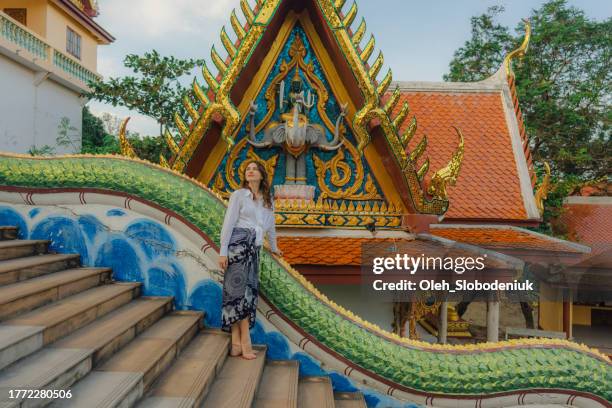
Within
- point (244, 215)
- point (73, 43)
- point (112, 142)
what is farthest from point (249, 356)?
point (73, 43)

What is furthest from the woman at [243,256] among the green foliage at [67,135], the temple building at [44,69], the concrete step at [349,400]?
the green foliage at [67,135]

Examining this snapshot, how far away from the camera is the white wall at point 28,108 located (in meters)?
11.7

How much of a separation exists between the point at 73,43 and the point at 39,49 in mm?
3763

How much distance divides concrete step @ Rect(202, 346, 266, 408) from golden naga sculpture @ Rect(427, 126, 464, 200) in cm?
317

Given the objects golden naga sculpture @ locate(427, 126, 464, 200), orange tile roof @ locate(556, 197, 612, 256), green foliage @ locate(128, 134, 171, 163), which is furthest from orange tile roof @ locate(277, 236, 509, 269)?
orange tile roof @ locate(556, 197, 612, 256)

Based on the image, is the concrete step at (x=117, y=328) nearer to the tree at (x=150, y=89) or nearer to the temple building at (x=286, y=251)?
the temple building at (x=286, y=251)

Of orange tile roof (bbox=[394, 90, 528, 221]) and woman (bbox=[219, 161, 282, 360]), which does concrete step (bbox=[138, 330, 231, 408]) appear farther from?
orange tile roof (bbox=[394, 90, 528, 221])

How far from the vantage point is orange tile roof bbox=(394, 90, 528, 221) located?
259 inches

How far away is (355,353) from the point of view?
303 centimetres

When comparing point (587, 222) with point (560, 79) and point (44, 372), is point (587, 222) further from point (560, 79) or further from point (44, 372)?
point (44, 372)

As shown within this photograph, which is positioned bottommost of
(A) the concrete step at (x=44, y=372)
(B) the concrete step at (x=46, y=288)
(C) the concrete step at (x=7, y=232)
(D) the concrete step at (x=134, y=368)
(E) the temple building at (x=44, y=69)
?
(D) the concrete step at (x=134, y=368)

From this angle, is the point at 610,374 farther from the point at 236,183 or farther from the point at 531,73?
the point at 531,73

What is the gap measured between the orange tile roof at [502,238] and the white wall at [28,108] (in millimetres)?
11192

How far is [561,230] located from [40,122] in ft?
49.2
